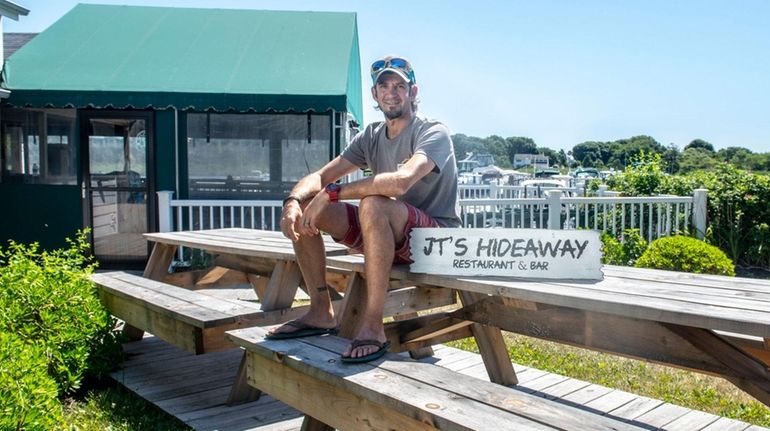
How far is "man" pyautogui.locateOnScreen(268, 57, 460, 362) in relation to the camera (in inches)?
95.1

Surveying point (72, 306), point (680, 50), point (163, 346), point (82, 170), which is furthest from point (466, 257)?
point (680, 50)

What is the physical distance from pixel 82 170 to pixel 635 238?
6674mm

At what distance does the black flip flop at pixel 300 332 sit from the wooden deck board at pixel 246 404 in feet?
2.01

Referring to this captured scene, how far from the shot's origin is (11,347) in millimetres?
2664

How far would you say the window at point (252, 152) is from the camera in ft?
26.3

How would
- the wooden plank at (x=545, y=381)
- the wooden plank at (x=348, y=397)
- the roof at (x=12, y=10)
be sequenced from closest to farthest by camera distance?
the wooden plank at (x=348, y=397) < the wooden plank at (x=545, y=381) < the roof at (x=12, y=10)

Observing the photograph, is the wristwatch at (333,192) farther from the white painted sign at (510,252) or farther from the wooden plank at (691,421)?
the wooden plank at (691,421)

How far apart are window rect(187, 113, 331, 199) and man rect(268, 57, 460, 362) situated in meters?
4.98

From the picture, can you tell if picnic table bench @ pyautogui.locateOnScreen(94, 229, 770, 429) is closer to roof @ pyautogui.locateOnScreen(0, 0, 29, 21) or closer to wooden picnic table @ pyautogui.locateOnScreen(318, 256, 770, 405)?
wooden picnic table @ pyautogui.locateOnScreen(318, 256, 770, 405)

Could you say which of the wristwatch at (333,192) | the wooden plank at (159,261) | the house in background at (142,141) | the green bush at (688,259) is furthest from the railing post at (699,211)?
the wristwatch at (333,192)

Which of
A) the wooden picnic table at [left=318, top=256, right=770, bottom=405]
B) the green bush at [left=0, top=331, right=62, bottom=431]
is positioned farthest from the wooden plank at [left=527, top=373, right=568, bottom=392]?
the green bush at [left=0, top=331, right=62, bottom=431]

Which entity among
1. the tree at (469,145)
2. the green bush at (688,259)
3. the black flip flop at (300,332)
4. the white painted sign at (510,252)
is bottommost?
the green bush at (688,259)

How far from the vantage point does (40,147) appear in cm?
799

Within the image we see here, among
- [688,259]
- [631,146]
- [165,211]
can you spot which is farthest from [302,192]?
[631,146]
